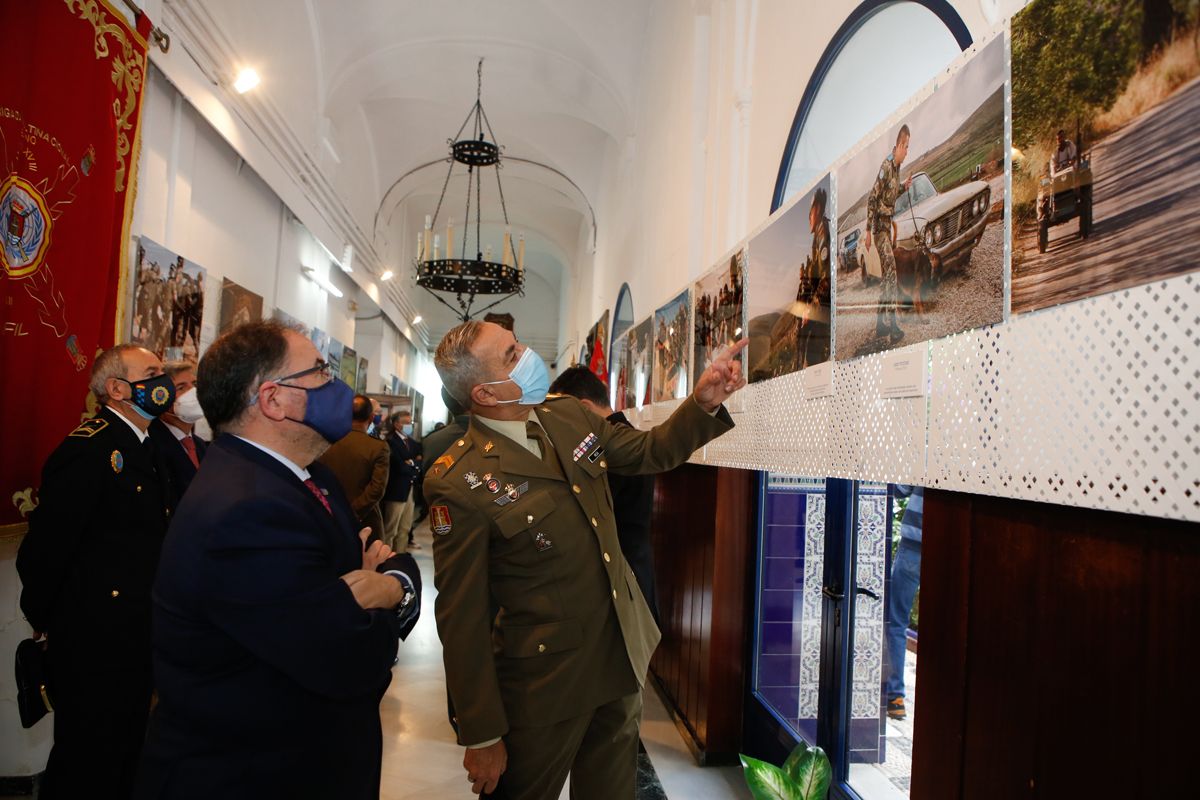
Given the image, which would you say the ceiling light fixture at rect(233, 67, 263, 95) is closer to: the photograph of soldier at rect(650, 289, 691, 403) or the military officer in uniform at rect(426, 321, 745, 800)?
the photograph of soldier at rect(650, 289, 691, 403)

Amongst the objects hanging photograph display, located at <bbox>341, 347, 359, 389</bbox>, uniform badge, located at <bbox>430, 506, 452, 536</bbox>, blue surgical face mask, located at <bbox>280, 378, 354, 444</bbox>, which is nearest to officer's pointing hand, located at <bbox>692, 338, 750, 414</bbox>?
uniform badge, located at <bbox>430, 506, 452, 536</bbox>

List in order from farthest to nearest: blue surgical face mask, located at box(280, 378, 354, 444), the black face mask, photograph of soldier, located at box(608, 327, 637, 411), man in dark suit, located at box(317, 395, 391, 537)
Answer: photograph of soldier, located at box(608, 327, 637, 411)
man in dark suit, located at box(317, 395, 391, 537)
the black face mask
blue surgical face mask, located at box(280, 378, 354, 444)

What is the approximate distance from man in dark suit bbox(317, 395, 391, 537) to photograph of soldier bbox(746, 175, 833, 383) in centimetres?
340

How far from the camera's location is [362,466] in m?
5.51

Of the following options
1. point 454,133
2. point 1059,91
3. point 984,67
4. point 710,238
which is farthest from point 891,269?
point 454,133

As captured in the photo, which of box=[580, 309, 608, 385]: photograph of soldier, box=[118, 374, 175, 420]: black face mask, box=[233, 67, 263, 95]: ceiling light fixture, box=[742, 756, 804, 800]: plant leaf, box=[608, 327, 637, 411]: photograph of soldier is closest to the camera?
box=[742, 756, 804, 800]: plant leaf

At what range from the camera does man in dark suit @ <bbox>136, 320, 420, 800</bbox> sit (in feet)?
4.62

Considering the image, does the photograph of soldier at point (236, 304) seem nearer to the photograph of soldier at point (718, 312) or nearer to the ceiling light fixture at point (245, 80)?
the ceiling light fixture at point (245, 80)

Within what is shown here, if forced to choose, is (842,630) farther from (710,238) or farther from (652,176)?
(652,176)

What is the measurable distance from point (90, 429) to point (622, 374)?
4.99m

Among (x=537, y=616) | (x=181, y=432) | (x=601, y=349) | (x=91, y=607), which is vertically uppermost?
(x=601, y=349)

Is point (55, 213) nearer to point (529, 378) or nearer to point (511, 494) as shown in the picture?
point (529, 378)

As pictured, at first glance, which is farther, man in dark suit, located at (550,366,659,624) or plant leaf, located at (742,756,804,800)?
man in dark suit, located at (550,366,659,624)

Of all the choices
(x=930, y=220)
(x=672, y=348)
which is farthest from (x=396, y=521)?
(x=930, y=220)
